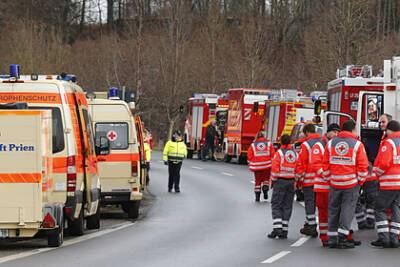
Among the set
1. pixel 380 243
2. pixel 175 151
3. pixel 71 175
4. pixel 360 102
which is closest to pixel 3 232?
pixel 71 175

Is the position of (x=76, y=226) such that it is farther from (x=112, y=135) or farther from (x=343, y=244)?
(x=343, y=244)

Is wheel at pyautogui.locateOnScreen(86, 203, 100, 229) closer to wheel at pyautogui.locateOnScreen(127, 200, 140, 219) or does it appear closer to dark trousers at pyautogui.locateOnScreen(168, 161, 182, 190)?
wheel at pyautogui.locateOnScreen(127, 200, 140, 219)

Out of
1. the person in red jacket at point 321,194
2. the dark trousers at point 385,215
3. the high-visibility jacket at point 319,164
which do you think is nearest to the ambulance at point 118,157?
the high-visibility jacket at point 319,164

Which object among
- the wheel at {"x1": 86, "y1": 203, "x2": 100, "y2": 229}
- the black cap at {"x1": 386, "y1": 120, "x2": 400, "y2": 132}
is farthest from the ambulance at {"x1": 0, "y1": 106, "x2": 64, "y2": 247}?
the black cap at {"x1": 386, "y1": 120, "x2": 400, "y2": 132}

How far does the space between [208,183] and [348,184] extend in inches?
672

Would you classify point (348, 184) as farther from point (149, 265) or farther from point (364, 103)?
point (364, 103)

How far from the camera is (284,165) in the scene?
16641 mm

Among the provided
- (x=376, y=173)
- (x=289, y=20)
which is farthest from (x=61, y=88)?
(x=289, y=20)

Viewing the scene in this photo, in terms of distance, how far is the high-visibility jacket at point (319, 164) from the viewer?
15102 mm

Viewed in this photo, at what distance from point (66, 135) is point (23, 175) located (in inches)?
52.4

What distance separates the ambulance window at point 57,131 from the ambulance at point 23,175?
94 centimetres

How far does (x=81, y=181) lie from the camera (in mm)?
16000

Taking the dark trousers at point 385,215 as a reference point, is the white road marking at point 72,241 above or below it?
below

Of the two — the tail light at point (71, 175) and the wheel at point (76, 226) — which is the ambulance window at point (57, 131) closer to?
the tail light at point (71, 175)
